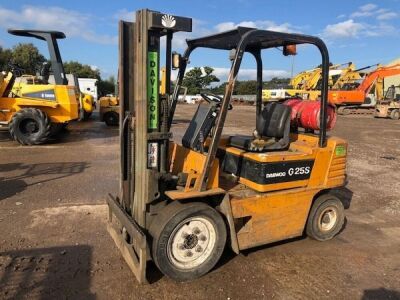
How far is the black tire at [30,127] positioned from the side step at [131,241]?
27.8ft

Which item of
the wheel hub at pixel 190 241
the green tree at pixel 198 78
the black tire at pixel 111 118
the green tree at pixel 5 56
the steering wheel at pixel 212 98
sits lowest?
the wheel hub at pixel 190 241

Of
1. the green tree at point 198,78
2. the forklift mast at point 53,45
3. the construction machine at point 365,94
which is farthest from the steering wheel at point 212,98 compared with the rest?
the construction machine at point 365,94

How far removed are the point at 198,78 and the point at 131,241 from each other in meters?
2.25

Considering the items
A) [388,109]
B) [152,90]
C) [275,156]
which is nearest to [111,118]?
[275,156]

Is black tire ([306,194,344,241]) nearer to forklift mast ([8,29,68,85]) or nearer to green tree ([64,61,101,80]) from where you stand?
forklift mast ([8,29,68,85])

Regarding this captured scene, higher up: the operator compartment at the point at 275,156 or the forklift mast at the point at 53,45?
the forklift mast at the point at 53,45

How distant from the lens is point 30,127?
1230 cm

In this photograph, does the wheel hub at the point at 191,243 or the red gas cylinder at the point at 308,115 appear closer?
the wheel hub at the point at 191,243

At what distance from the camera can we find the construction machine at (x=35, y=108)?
12.1 metres

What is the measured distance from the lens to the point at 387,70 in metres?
28.2

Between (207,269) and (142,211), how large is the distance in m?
0.90

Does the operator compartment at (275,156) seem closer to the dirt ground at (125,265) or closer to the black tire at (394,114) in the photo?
the dirt ground at (125,265)

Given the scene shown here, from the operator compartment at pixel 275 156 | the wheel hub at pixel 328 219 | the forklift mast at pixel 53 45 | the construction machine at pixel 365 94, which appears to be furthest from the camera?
the construction machine at pixel 365 94

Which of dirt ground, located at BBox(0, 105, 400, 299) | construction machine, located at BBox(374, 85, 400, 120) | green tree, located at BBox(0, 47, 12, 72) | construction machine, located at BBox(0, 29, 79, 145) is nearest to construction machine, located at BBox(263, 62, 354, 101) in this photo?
construction machine, located at BBox(374, 85, 400, 120)
